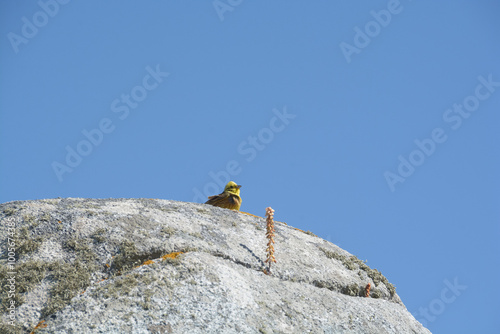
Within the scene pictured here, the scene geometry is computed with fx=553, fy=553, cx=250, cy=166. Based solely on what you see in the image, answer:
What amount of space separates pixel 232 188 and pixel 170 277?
6249 mm

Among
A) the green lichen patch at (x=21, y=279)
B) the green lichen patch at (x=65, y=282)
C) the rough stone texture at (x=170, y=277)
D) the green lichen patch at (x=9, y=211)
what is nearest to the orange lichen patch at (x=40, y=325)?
the rough stone texture at (x=170, y=277)

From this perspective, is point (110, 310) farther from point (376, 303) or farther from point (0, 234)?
point (376, 303)

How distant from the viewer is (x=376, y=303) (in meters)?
13.7

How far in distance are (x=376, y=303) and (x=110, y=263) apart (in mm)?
6619

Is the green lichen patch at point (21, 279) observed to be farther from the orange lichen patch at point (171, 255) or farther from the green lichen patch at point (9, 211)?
the orange lichen patch at point (171, 255)

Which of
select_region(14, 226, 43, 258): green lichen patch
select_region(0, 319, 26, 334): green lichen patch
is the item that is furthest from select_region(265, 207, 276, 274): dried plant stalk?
select_region(0, 319, 26, 334): green lichen patch

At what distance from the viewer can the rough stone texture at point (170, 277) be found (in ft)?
33.1

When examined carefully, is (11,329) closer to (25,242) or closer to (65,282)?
(65,282)

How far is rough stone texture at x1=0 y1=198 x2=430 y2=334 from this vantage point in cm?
1010

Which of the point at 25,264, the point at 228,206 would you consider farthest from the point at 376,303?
the point at 25,264

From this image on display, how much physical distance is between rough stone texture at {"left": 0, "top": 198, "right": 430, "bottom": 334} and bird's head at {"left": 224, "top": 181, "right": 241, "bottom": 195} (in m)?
2.45

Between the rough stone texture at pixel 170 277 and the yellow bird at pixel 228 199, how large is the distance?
2015mm

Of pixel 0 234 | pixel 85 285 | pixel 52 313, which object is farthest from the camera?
pixel 0 234

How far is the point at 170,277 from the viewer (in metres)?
11.0
